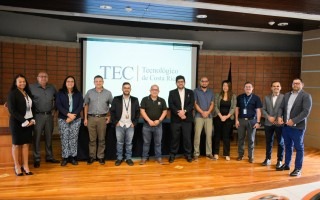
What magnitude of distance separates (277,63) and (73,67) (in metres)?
5.21

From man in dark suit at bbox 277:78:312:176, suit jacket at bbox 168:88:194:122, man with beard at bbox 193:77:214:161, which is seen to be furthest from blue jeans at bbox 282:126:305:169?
suit jacket at bbox 168:88:194:122

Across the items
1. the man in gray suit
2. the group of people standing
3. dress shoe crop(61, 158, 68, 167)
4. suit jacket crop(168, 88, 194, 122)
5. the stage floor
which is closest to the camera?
the stage floor

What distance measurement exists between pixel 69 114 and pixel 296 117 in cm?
331

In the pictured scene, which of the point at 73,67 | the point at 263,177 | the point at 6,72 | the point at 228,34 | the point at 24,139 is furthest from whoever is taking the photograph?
the point at 228,34

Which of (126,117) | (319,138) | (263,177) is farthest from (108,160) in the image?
(319,138)

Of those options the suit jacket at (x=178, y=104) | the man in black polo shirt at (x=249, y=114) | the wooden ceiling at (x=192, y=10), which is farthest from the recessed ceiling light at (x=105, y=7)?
the man in black polo shirt at (x=249, y=114)

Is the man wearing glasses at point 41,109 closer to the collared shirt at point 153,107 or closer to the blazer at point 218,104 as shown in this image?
the collared shirt at point 153,107

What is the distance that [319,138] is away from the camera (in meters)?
6.23

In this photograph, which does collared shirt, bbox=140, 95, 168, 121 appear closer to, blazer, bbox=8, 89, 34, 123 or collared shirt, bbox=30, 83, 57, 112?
collared shirt, bbox=30, 83, 57, 112

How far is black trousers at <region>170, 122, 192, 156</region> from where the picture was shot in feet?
15.5

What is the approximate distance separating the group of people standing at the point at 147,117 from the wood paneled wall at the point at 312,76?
2265 millimetres

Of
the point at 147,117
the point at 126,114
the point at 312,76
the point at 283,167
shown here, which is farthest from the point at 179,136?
the point at 312,76

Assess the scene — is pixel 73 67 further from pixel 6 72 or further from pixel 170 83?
pixel 170 83

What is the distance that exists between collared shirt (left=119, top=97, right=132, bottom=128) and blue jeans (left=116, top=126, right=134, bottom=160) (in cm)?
7
